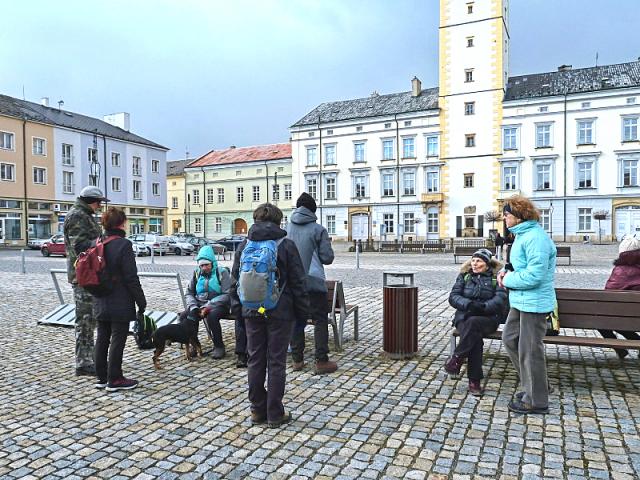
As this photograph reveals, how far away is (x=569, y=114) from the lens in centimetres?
4497

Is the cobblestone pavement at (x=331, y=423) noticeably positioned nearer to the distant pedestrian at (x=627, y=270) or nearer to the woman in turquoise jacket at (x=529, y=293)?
the woman in turquoise jacket at (x=529, y=293)

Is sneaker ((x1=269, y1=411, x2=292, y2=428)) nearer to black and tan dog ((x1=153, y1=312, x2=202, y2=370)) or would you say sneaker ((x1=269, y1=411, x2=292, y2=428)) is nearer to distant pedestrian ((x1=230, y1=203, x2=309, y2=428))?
distant pedestrian ((x1=230, y1=203, x2=309, y2=428))

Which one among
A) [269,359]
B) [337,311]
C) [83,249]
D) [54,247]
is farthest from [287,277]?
[54,247]

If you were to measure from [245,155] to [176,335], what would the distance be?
2550 inches

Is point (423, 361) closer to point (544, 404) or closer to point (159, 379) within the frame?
point (544, 404)

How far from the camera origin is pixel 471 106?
48.5 meters

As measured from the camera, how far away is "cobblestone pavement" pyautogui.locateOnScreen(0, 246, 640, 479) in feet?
11.4

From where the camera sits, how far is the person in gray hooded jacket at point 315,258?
562cm

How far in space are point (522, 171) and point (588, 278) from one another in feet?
111

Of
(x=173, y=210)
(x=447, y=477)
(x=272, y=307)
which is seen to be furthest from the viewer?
(x=173, y=210)

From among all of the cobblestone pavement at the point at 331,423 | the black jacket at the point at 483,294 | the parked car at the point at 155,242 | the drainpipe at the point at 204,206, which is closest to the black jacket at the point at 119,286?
the cobblestone pavement at the point at 331,423

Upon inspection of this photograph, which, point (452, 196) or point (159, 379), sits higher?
point (452, 196)

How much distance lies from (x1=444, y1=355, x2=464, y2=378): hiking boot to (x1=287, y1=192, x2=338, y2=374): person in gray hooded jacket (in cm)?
117

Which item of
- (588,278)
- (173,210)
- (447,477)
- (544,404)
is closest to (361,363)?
(544,404)
